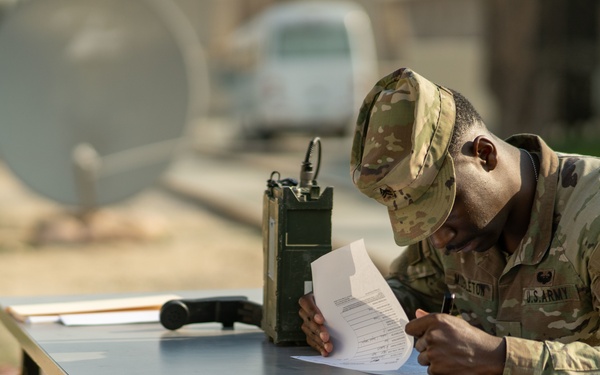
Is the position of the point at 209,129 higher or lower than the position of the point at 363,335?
higher

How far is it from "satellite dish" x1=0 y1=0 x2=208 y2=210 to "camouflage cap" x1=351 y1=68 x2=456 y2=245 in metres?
7.54

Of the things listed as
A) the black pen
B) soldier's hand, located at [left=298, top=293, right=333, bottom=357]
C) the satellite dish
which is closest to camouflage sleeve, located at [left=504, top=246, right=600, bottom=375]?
the black pen

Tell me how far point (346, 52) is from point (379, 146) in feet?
63.4

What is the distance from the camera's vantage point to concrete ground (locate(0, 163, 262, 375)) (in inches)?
351

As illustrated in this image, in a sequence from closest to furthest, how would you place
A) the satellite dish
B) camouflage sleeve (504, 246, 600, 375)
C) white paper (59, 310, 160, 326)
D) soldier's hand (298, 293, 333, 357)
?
camouflage sleeve (504, 246, 600, 375)
soldier's hand (298, 293, 333, 357)
white paper (59, 310, 160, 326)
the satellite dish

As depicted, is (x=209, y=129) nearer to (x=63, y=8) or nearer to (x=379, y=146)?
(x=63, y=8)

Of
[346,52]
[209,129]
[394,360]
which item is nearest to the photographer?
[394,360]

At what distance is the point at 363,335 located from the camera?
2758 mm

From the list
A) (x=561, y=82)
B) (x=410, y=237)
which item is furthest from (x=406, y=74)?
(x=561, y=82)

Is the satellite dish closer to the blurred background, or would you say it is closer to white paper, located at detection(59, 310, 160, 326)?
the blurred background

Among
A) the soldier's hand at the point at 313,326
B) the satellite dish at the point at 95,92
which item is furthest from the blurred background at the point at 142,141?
the soldier's hand at the point at 313,326

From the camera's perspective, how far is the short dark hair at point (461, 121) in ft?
8.23

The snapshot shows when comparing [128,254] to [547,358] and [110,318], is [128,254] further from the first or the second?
[547,358]

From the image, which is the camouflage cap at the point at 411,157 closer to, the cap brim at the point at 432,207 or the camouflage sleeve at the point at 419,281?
the cap brim at the point at 432,207
